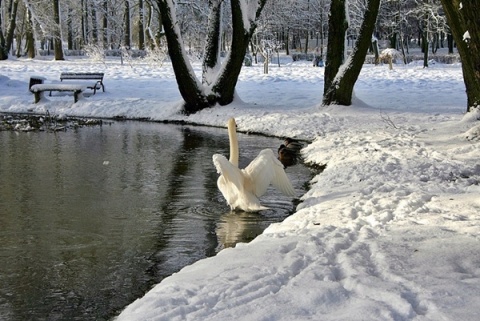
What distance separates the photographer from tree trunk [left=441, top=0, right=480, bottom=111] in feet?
24.9

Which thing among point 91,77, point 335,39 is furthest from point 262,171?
point 91,77

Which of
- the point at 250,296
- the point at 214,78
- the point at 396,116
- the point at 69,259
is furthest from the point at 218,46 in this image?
the point at 250,296

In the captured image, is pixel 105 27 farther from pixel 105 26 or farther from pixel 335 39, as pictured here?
pixel 335 39

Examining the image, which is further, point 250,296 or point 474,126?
point 474,126

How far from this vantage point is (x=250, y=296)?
450 centimetres

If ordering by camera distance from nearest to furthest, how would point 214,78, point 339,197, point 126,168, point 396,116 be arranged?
point 339,197 < point 126,168 < point 396,116 < point 214,78

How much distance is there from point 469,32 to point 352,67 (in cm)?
993

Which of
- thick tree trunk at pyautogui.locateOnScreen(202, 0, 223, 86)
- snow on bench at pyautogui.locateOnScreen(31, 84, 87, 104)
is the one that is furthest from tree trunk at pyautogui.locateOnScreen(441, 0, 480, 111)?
snow on bench at pyautogui.locateOnScreen(31, 84, 87, 104)

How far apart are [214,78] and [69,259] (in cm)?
1382

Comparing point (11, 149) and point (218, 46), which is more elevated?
point (218, 46)

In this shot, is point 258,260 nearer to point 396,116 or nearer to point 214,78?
point 396,116

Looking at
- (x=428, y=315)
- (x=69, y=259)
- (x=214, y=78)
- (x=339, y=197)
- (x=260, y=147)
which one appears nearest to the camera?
(x=428, y=315)

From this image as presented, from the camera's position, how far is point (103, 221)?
7926mm

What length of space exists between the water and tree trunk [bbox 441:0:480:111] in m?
3.04
